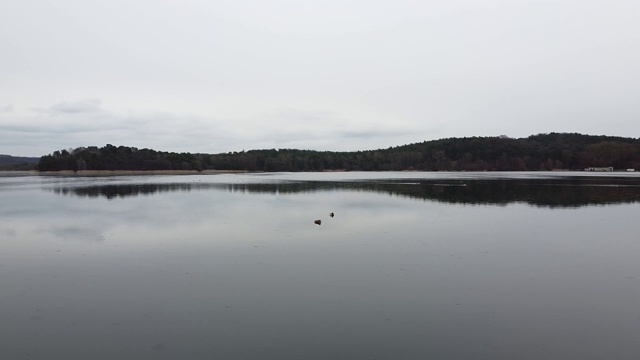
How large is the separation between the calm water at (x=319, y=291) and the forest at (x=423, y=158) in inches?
3356

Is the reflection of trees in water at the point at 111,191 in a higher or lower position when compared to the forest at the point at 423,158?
lower

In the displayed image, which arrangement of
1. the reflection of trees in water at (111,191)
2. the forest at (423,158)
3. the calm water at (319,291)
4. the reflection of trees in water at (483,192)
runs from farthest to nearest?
the forest at (423,158)
the reflection of trees in water at (111,191)
the reflection of trees in water at (483,192)
the calm water at (319,291)

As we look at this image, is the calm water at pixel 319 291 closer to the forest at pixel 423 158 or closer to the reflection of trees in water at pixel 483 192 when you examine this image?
the reflection of trees in water at pixel 483 192

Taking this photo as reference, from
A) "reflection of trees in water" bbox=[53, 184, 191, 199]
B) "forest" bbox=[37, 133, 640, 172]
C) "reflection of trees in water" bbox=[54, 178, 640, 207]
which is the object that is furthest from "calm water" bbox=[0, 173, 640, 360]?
"forest" bbox=[37, 133, 640, 172]

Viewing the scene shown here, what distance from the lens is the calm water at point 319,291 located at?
4805 millimetres

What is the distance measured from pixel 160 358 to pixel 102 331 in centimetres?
112

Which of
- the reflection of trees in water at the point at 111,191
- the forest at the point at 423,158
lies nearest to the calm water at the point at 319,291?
the reflection of trees in water at the point at 111,191

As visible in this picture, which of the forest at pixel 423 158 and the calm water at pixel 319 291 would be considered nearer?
the calm water at pixel 319 291

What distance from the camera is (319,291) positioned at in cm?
671

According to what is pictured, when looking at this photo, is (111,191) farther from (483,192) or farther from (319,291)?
(319,291)

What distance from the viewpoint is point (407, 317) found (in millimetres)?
5602

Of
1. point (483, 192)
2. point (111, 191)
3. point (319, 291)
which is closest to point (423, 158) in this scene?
point (483, 192)

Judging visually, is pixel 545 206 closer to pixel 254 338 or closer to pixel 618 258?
pixel 618 258

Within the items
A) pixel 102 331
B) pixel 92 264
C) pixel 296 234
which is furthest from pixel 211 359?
pixel 296 234
